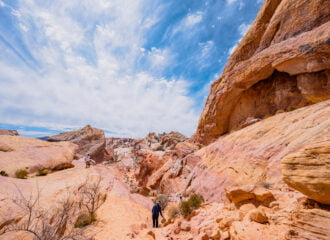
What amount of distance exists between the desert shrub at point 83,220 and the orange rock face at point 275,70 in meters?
15.9

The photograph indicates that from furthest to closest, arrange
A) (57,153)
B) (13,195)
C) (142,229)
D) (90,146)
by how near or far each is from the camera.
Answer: (90,146) < (57,153) < (142,229) < (13,195)

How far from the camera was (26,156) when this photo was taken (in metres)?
13.8

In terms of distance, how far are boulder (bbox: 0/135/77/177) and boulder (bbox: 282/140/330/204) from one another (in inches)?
631

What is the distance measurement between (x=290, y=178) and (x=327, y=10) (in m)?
15.6

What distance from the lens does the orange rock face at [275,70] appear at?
1110cm

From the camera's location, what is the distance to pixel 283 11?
14.0m

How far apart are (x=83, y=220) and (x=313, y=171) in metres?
10.2

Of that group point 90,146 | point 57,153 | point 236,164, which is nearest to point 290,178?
point 236,164

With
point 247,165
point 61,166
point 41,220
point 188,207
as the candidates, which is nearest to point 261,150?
point 247,165

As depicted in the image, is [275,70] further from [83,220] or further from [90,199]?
[83,220]

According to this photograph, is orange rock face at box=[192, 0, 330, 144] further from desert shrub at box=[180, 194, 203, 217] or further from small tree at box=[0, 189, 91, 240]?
small tree at box=[0, 189, 91, 240]

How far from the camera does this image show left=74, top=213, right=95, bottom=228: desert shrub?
775 cm

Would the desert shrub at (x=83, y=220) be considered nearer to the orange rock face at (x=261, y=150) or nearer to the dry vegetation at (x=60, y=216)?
the dry vegetation at (x=60, y=216)

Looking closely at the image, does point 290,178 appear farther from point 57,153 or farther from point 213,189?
point 57,153
